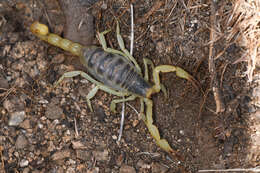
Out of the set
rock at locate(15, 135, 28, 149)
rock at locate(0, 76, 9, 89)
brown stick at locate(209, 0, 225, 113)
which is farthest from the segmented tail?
brown stick at locate(209, 0, 225, 113)

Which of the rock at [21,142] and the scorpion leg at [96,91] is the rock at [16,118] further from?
the scorpion leg at [96,91]

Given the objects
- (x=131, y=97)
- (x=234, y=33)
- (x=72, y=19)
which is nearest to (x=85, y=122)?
(x=131, y=97)

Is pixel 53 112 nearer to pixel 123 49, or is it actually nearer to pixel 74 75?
pixel 74 75

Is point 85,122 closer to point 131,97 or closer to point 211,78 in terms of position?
point 131,97

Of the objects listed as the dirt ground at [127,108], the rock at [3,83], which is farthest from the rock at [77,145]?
the rock at [3,83]

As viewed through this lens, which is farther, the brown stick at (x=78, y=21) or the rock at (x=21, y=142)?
the brown stick at (x=78, y=21)

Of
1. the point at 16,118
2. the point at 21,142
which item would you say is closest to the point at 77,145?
the point at 21,142
